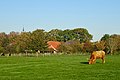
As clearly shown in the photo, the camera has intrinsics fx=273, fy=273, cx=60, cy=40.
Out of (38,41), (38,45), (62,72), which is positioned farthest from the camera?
(38,45)

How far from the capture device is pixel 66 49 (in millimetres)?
115875

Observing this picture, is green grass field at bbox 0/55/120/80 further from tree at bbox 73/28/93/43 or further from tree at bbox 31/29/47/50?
tree at bbox 73/28/93/43

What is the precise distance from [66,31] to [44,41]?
195 ft

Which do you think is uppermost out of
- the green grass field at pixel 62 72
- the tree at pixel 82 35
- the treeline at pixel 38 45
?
the tree at pixel 82 35

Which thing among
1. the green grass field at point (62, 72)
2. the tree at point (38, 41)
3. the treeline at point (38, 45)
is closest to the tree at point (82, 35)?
the treeline at point (38, 45)

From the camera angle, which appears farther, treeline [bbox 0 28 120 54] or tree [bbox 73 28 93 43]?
tree [bbox 73 28 93 43]

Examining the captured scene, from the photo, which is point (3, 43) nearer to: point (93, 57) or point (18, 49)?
point (18, 49)

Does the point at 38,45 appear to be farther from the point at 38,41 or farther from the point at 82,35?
the point at 82,35

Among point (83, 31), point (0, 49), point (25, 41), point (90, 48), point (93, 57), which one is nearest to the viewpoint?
point (93, 57)

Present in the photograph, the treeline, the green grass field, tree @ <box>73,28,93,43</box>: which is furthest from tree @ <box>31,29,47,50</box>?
the green grass field

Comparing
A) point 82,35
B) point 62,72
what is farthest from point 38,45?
point 62,72

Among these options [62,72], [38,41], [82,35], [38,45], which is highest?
[82,35]

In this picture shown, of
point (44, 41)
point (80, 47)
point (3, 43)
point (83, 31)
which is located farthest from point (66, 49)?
point (83, 31)

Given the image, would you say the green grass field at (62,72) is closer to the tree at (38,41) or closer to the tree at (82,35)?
the tree at (38,41)
